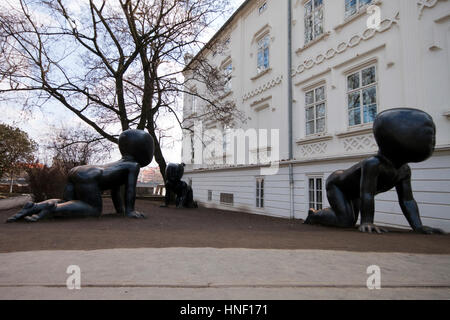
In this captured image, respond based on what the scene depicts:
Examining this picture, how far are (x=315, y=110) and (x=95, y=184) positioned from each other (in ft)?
26.0

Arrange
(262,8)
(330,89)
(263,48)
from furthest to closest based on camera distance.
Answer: (262,8)
(263,48)
(330,89)

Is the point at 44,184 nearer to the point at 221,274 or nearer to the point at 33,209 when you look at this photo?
the point at 33,209

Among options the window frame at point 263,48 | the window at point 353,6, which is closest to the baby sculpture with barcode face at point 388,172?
the window at point 353,6

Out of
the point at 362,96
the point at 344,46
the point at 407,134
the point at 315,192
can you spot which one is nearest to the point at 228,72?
the point at 344,46

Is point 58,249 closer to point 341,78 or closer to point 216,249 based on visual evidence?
point 216,249

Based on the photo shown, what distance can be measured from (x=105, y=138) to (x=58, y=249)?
13539 millimetres

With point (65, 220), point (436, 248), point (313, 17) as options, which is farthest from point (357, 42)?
point (65, 220)

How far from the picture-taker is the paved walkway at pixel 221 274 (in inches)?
80.0

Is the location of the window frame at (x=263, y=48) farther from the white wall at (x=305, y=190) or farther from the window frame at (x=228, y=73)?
the white wall at (x=305, y=190)

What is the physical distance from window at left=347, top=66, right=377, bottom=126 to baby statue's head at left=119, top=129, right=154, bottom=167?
6319 mm

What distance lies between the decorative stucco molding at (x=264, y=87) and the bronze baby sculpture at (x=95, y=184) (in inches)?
282

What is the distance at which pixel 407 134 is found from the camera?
16.7 ft

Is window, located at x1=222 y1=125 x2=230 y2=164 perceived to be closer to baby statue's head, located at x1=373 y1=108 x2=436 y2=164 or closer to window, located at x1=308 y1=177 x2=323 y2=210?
window, located at x1=308 y1=177 x2=323 y2=210

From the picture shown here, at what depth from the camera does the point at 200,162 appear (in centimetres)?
2116
